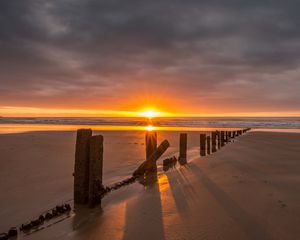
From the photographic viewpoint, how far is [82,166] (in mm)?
5219

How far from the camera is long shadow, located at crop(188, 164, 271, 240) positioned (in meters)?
3.70

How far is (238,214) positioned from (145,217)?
1531mm

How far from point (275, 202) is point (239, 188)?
111 centimetres

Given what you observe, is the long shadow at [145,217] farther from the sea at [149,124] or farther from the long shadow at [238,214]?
the sea at [149,124]

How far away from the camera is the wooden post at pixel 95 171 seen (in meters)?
5.13

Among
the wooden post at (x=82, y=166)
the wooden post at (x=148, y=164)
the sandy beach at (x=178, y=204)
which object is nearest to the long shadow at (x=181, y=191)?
the sandy beach at (x=178, y=204)

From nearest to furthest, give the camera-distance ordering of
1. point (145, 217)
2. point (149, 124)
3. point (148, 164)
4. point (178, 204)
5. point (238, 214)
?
point (238, 214) < point (145, 217) < point (178, 204) < point (148, 164) < point (149, 124)

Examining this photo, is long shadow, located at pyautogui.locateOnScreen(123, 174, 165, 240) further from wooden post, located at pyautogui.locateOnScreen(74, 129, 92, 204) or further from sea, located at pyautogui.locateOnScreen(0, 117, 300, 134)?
sea, located at pyautogui.locateOnScreen(0, 117, 300, 134)

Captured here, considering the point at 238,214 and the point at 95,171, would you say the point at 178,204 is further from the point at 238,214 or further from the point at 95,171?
the point at 95,171

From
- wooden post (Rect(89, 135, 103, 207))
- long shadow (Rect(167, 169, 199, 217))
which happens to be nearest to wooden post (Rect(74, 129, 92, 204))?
wooden post (Rect(89, 135, 103, 207))

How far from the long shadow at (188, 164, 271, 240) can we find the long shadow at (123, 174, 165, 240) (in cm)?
116

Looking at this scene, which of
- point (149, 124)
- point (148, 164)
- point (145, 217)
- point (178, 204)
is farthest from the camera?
point (149, 124)

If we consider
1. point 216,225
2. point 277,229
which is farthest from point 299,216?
point 216,225

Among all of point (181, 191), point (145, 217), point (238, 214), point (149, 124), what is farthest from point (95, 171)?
point (149, 124)
